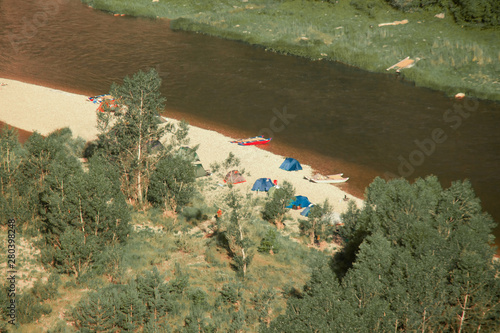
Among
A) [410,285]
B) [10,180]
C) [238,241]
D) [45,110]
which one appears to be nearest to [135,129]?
[10,180]

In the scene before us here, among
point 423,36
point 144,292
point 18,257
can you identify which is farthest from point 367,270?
point 423,36

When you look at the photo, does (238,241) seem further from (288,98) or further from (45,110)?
(288,98)

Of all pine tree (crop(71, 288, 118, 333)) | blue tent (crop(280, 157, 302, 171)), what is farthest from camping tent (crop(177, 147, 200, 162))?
pine tree (crop(71, 288, 118, 333))

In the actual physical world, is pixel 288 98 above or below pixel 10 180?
below

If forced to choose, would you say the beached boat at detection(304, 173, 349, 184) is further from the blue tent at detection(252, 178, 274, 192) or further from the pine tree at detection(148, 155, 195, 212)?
the pine tree at detection(148, 155, 195, 212)

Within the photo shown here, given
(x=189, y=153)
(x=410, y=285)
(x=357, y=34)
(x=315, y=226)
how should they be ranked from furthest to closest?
(x=357, y=34)
(x=189, y=153)
(x=315, y=226)
(x=410, y=285)

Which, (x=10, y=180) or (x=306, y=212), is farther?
(x=306, y=212)

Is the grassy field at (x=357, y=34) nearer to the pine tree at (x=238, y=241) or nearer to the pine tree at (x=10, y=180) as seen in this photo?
the pine tree at (x=238, y=241)
